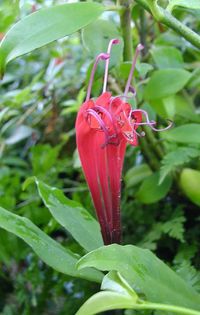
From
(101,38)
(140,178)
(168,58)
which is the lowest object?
(140,178)

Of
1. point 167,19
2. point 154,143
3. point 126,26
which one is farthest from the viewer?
point 154,143

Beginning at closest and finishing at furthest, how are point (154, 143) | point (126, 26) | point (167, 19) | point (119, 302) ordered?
point (119, 302)
point (167, 19)
point (126, 26)
point (154, 143)

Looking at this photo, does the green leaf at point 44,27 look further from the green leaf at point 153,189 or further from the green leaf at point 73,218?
the green leaf at point 153,189

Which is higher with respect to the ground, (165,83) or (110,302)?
(110,302)

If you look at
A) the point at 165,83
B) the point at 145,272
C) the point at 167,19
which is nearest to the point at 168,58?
the point at 165,83

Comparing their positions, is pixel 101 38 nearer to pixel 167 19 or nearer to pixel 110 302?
pixel 167 19

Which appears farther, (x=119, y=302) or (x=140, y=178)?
Result: (x=140, y=178)

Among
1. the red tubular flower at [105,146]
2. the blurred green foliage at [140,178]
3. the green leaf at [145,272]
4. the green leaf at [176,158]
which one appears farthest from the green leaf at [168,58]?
the green leaf at [145,272]

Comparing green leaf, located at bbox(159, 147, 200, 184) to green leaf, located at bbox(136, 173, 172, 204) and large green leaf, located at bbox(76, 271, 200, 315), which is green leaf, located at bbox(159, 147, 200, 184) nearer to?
green leaf, located at bbox(136, 173, 172, 204)

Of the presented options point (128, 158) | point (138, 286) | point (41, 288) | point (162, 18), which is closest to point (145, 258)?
point (138, 286)
